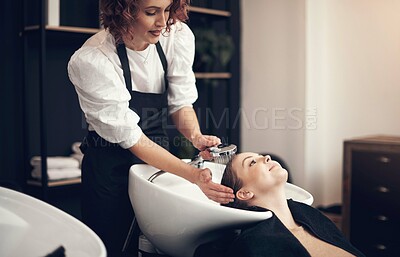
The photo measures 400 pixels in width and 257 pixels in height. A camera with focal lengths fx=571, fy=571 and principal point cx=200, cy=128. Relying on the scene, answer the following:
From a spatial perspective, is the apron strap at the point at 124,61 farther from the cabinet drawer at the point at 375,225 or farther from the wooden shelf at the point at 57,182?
the cabinet drawer at the point at 375,225

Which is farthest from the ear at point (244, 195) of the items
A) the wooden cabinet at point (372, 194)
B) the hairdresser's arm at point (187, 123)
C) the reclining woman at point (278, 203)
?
the wooden cabinet at point (372, 194)

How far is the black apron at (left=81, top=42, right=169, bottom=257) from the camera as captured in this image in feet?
5.24

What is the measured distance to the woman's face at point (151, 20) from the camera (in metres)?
1.47

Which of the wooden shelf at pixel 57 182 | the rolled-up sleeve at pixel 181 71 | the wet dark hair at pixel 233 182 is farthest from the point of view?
the wooden shelf at pixel 57 182

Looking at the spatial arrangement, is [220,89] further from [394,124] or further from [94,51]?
[94,51]

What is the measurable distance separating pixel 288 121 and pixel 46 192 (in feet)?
6.31

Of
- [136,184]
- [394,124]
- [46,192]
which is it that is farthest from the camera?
[394,124]

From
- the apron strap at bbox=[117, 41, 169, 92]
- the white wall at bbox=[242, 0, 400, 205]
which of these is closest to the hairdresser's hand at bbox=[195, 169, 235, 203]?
the apron strap at bbox=[117, 41, 169, 92]

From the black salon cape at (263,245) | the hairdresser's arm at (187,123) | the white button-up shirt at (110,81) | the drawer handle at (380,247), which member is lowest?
the drawer handle at (380,247)

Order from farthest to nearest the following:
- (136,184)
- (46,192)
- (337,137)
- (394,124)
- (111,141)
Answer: (337,137) → (394,124) → (46,192) → (111,141) → (136,184)

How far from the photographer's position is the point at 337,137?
3.83m

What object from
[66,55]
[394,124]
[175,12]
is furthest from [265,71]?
[175,12]

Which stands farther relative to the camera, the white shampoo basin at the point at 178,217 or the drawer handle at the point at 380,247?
the drawer handle at the point at 380,247

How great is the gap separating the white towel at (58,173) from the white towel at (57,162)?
20mm
